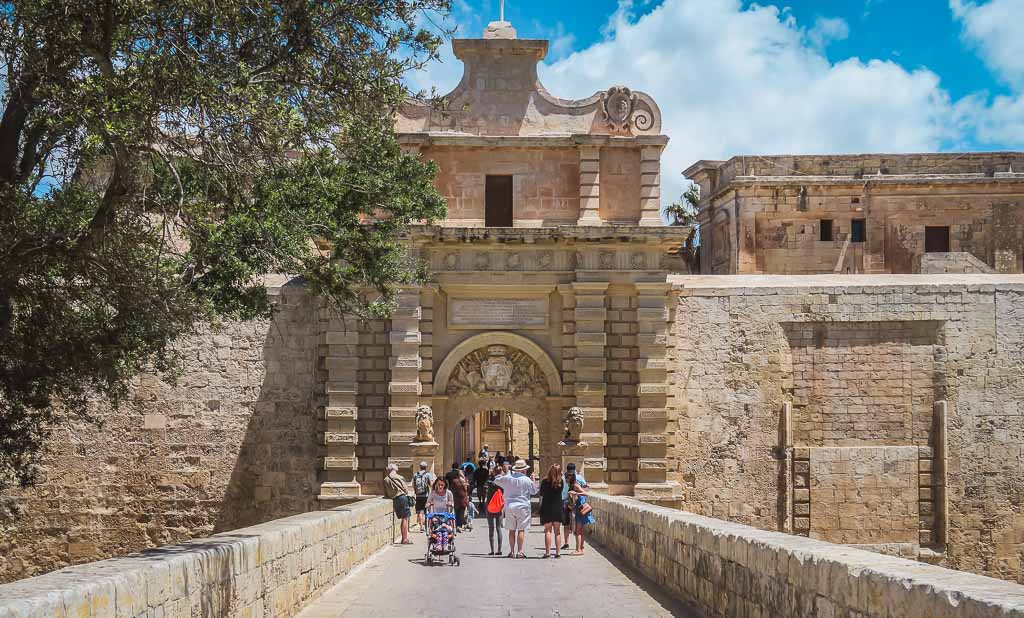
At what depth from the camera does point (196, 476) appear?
76.7 feet

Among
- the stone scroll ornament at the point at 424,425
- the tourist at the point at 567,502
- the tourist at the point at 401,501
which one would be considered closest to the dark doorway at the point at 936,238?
the stone scroll ornament at the point at 424,425

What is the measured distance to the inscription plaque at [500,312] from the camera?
23109 mm

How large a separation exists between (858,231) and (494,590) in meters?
22.8

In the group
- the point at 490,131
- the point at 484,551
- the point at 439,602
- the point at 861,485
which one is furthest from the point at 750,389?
the point at 439,602

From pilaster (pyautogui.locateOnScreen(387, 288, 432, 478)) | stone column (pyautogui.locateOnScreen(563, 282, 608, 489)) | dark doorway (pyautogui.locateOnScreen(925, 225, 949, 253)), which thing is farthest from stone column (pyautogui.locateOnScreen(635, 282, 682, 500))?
dark doorway (pyautogui.locateOnScreen(925, 225, 949, 253))

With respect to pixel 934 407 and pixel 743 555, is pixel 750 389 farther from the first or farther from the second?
pixel 743 555

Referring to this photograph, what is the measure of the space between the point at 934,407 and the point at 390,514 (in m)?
11.8

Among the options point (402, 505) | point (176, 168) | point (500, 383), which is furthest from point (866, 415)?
point (176, 168)

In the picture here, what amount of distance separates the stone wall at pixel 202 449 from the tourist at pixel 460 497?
4746 mm

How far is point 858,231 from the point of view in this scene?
31.8 metres

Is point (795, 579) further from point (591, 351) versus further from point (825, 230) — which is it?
point (825, 230)

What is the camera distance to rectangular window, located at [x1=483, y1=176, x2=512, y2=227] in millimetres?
23578

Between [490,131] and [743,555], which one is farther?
[490,131]

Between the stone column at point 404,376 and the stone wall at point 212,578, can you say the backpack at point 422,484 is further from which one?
the stone wall at point 212,578
